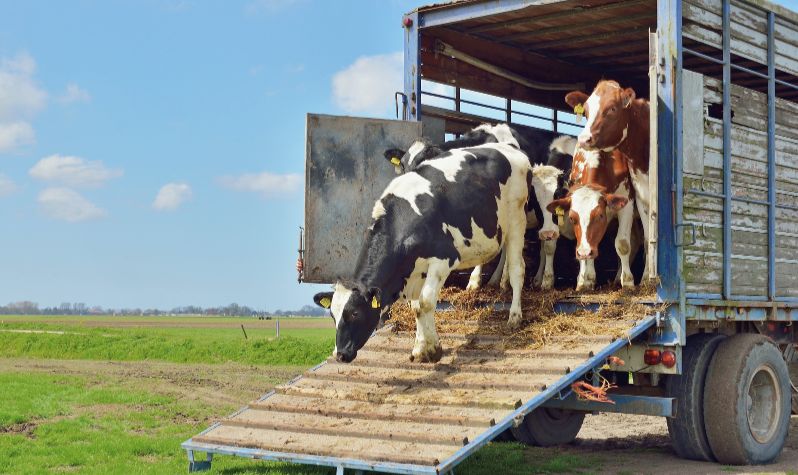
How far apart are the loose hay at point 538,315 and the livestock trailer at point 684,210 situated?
150 millimetres

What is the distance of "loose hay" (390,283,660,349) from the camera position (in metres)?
8.38

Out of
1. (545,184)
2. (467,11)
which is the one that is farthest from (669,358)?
(467,11)

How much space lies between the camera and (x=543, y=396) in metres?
7.33

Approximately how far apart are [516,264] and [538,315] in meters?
0.60

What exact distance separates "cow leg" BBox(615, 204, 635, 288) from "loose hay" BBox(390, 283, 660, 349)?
229 millimetres

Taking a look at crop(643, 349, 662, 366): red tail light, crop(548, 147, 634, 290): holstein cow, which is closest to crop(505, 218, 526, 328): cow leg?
crop(548, 147, 634, 290): holstein cow

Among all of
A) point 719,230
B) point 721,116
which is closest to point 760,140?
point 721,116

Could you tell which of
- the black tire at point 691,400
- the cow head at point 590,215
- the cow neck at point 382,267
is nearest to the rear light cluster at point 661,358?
the black tire at point 691,400

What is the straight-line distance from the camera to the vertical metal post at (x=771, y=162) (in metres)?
9.78

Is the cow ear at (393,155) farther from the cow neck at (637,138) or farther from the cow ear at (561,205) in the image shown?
the cow neck at (637,138)

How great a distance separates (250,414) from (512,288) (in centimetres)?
300

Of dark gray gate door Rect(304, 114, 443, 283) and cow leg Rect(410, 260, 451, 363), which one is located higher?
dark gray gate door Rect(304, 114, 443, 283)

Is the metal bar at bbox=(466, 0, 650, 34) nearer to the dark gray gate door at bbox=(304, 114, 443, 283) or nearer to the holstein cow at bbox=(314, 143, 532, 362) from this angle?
the dark gray gate door at bbox=(304, 114, 443, 283)

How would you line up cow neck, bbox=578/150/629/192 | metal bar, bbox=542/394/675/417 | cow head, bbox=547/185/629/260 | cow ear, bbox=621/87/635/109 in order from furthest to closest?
cow neck, bbox=578/150/629/192 < cow ear, bbox=621/87/635/109 < cow head, bbox=547/185/629/260 < metal bar, bbox=542/394/675/417
